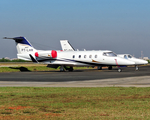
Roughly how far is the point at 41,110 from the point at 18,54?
39.6 meters

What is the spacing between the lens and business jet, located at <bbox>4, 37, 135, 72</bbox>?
137ft

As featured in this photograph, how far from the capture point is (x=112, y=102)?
36.1 feet

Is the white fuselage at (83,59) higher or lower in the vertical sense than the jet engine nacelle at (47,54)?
lower

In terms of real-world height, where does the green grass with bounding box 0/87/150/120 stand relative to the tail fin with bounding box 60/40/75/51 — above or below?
below

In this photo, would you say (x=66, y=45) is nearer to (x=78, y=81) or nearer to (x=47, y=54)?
(x=47, y=54)

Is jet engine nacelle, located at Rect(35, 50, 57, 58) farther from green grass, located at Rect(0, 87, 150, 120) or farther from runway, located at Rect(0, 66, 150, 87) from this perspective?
green grass, located at Rect(0, 87, 150, 120)

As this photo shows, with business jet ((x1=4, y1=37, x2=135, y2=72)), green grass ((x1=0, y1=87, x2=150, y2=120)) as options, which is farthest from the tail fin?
green grass ((x1=0, y1=87, x2=150, y2=120))

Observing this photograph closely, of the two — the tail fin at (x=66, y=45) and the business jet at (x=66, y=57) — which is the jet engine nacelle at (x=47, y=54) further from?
the tail fin at (x=66, y=45)

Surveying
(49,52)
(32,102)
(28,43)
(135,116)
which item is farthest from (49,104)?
(28,43)

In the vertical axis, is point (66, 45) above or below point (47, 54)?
above

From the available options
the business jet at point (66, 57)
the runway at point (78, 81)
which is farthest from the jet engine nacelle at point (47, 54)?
the runway at point (78, 81)

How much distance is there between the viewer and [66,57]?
4459cm

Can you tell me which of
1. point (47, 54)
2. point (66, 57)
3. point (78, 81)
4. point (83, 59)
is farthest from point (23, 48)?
point (78, 81)

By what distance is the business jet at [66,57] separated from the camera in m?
41.6
